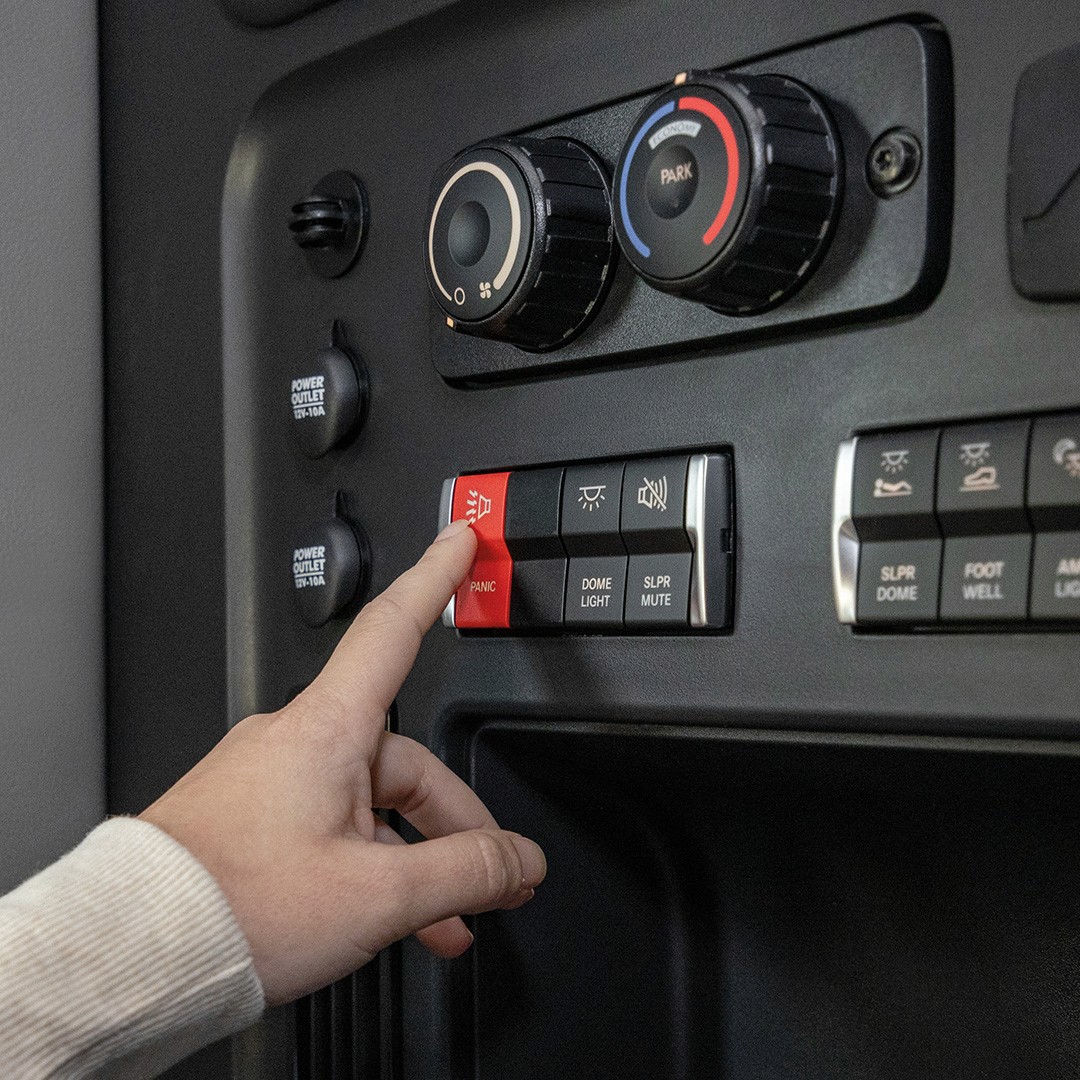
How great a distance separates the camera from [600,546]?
496 millimetres

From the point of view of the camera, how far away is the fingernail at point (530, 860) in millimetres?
535

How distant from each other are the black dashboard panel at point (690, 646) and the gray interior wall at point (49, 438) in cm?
4

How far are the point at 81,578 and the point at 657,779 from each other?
346 mm

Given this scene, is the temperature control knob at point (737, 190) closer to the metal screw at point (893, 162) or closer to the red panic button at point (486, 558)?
the metal screw at point (893, 162)

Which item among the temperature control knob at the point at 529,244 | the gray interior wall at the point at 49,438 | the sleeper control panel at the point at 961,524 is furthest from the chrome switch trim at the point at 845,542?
the gray interior wall at the point at 49,438

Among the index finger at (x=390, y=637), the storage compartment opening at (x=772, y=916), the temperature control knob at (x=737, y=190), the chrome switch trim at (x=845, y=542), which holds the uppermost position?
the temperature control knob at (x=737, y=190)

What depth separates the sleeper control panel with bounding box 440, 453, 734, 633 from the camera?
0.46 metres

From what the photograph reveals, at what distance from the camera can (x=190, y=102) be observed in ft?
2.23

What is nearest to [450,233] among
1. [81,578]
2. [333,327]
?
[333,327]

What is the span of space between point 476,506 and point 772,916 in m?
0.22

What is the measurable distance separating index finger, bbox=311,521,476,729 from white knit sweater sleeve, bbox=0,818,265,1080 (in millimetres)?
95

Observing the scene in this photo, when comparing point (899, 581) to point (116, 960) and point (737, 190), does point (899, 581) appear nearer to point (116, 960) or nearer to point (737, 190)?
point (737, 190)

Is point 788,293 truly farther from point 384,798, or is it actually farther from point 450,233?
point 384,798

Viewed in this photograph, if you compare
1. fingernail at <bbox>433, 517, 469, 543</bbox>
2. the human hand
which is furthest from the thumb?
fingernail at <bbox>433, 517, 469, 543</bbox>
